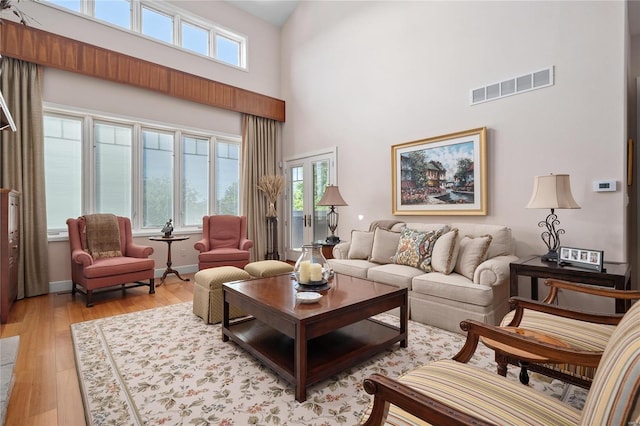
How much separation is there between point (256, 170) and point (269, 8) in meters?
3.25

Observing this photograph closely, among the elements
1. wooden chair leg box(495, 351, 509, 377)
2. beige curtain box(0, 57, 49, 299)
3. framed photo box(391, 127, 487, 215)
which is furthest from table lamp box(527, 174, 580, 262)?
beige curtain box(0, 57, 49, 299)

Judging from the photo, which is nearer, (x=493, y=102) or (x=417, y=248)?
(x=417, y=248)

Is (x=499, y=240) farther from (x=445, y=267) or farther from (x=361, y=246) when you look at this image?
(x=361, y=246)

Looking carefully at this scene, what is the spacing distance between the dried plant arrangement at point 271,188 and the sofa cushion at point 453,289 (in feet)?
12.3

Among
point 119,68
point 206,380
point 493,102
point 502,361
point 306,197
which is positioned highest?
point 119,68

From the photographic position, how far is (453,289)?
2.76m

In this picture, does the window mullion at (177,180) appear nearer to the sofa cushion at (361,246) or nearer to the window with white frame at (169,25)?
the window with white frame at (169,25)

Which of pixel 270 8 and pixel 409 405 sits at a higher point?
pixel 270 8

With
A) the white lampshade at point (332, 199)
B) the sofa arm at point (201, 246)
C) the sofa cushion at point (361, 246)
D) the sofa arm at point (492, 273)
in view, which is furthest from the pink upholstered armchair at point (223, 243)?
the sofa arm at point (492, 273)

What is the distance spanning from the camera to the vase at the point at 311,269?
244 cm

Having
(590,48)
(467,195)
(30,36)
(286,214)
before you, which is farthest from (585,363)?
(30,36)

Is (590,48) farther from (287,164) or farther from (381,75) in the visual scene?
(287,164)

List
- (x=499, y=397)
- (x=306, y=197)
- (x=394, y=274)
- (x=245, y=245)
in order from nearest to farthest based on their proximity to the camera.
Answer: (x=499, y=397) → (x=394, y=274) → (x=245, y=245) → (x=306, y=197)

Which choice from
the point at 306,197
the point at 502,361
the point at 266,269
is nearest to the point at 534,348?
the point at 502,361
